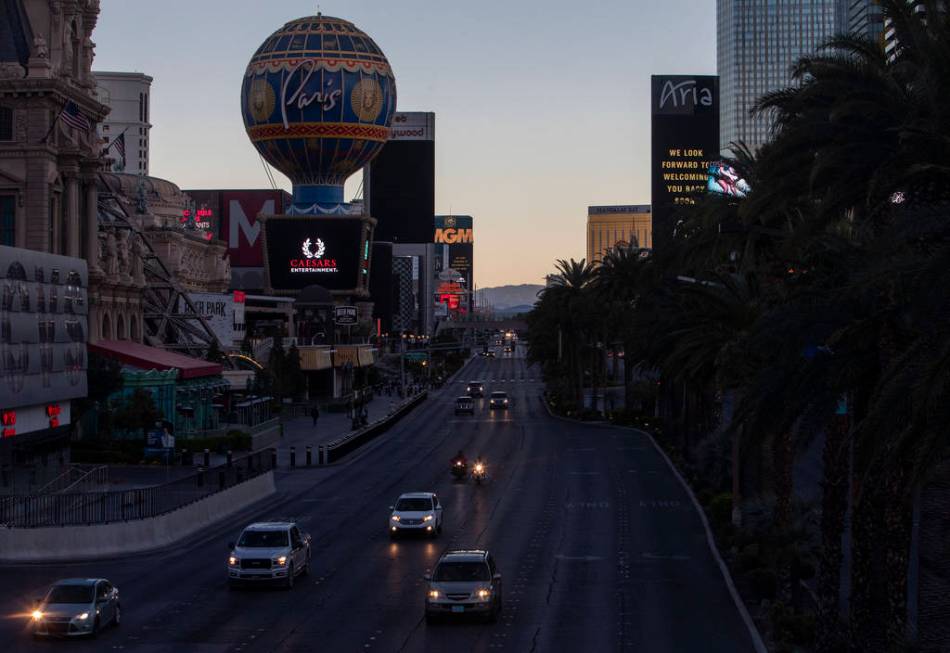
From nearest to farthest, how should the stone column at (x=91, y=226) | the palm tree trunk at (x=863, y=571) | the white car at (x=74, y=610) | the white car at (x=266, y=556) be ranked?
the palm tree trunk at (x=863, y=571)
the white car at (x=74, y=610)
the white car at (x=266, y=556)
the stone column at (x=91, y=226)

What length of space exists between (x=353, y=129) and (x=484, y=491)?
85.2 metres

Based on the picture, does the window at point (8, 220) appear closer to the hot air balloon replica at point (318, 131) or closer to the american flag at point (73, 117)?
the american flag at point (73, 117)

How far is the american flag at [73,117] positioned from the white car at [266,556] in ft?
110

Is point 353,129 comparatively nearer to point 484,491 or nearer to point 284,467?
point 284,467

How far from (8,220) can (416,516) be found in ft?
94.1

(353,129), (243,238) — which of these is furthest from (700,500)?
(243,238)

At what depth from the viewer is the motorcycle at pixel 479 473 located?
57875 mm

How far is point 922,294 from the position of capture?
48.6 ft

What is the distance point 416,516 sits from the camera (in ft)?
136

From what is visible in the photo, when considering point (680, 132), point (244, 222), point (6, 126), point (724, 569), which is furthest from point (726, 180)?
point (244, 222)

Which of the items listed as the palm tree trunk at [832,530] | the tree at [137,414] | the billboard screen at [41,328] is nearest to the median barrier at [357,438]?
the tree at [137,414]

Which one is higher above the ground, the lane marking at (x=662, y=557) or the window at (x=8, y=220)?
the window at (x=8, y=220)

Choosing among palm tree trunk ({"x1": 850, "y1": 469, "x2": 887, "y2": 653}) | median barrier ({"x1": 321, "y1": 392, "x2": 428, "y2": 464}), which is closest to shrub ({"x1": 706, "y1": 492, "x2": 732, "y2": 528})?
palm tree trunk ({"x1": 850, "y1": 469, "x2": 887, "y2": 653})

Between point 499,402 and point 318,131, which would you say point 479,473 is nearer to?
point 499,402
